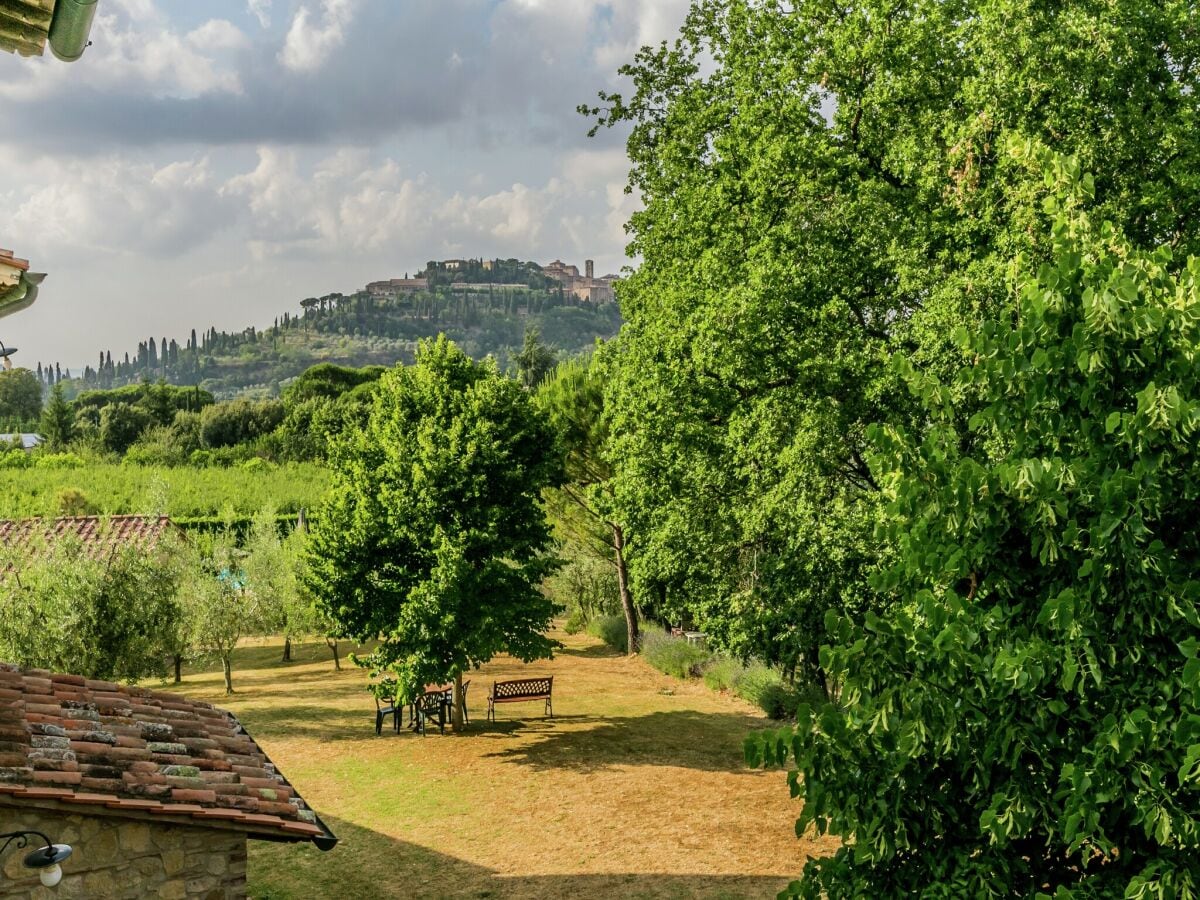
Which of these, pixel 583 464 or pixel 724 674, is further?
pixel 583 464

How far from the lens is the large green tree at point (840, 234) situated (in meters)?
14.2

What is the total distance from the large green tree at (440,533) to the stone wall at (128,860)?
11.1m

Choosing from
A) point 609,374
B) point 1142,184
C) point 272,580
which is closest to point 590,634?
point 272,580

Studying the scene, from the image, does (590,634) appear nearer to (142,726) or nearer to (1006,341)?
(142,726)

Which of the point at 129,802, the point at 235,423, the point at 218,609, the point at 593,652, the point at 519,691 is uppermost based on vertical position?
the point at 235,423

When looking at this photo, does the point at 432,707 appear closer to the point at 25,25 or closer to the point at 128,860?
the point at 128,860

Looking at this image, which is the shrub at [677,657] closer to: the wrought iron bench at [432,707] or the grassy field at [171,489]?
the wrought iron bench at [432,707]

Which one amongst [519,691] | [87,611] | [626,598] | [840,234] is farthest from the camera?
[626,598]

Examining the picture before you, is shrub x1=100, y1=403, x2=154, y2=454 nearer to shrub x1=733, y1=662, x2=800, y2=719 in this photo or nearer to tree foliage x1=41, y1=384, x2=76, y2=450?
tree foliage x1=41, y1=384, x2=76, y2=450

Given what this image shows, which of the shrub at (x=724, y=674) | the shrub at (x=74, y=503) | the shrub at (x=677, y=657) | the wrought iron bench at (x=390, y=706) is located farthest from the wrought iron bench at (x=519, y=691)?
the shrub at (x=74, y=503)

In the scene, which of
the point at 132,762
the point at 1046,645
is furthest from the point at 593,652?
the point at 1046,645

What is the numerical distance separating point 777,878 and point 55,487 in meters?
44.9

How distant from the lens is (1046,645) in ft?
17.7

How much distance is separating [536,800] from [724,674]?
10.1 m
